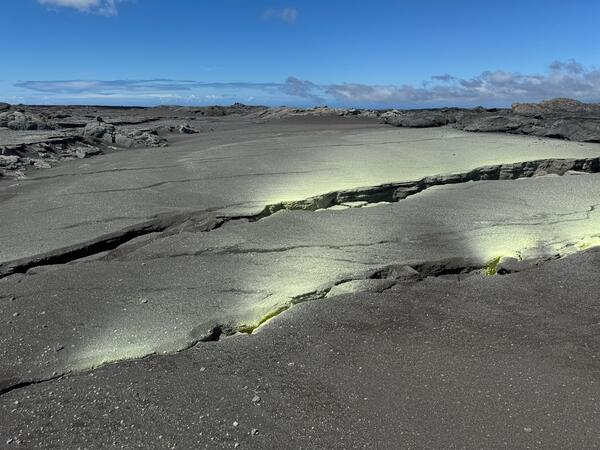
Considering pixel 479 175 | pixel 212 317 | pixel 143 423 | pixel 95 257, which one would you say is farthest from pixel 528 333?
pixel 479 175

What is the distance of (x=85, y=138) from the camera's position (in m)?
12.4

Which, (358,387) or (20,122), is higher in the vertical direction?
(20,122)

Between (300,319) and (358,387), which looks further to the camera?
(300,319)

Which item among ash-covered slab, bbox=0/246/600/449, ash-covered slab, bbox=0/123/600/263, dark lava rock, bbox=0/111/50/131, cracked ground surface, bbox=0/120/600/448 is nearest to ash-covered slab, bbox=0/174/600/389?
cracked ground surface, bbox=0/120/600/448

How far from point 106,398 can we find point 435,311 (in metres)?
2.14

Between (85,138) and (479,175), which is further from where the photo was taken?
(85,138)

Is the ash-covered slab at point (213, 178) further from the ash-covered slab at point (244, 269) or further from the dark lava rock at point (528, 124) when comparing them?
the dark lava rock at point (528, 124)

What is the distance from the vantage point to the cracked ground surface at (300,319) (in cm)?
246

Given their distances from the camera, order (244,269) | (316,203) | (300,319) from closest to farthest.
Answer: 1. (300,319)
2. (244,269)
3. (316,203)

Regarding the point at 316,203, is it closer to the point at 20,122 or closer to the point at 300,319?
the point at 300,319

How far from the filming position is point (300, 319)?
332cm

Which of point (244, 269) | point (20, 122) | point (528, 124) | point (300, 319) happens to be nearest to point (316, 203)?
point (244, 269)

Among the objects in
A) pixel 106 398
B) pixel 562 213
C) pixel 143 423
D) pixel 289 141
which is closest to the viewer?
pixel 143 423

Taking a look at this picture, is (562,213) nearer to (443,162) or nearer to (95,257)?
(443,162)
